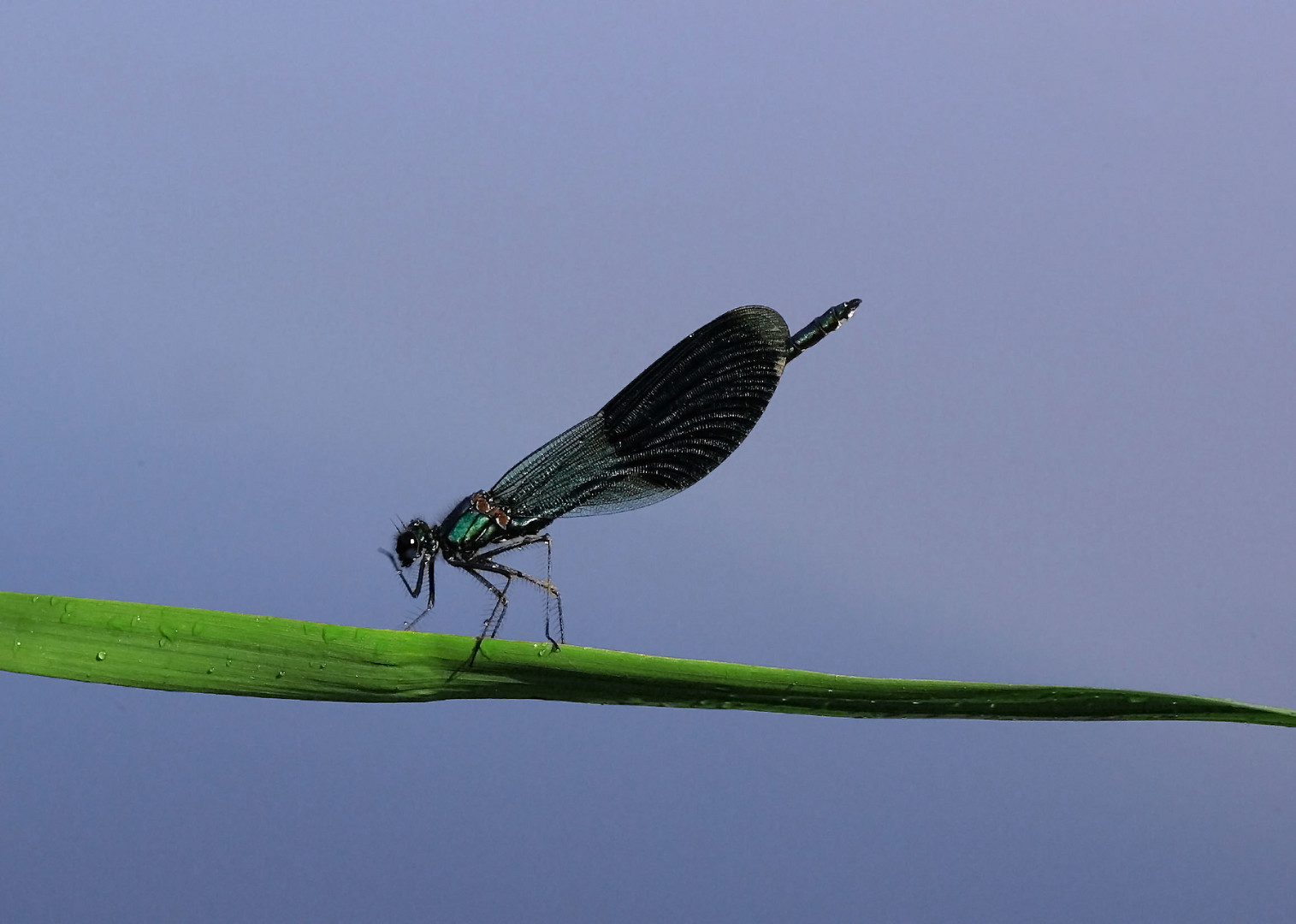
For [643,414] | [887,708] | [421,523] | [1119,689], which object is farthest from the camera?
[643,414]

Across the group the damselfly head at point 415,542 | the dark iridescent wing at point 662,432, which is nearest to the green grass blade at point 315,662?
the damselfly head at point 415,542

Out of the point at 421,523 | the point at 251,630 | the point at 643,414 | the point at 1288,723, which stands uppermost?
the point at 643,414

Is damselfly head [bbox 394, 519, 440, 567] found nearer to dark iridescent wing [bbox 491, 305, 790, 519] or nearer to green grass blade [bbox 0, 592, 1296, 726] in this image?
dark iridescent wing [bbox 491, 305, 790, 519]

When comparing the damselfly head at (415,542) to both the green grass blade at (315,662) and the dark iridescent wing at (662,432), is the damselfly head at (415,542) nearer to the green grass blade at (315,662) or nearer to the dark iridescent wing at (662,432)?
the dark iridescent wing at (662,432)

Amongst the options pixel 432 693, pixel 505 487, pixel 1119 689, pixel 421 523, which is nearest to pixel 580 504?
pixel 505 487

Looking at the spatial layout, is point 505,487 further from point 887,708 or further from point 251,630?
point 887,708

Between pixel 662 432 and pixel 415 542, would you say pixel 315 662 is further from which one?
pixel 662 432

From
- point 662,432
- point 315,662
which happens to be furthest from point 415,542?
point 315,662

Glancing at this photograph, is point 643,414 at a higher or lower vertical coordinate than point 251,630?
Answer: higher
